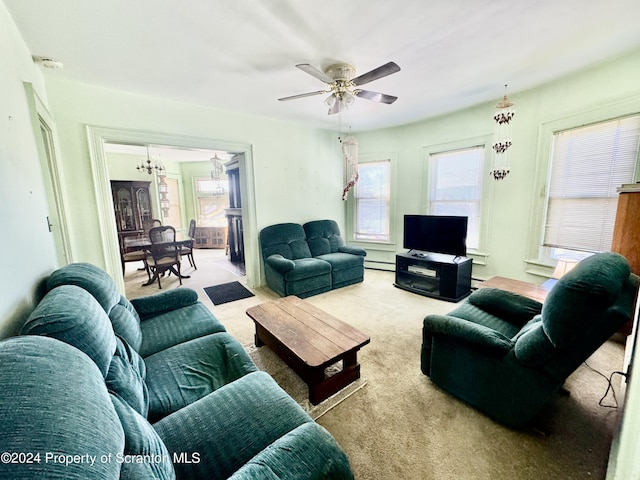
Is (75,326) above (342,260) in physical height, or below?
above

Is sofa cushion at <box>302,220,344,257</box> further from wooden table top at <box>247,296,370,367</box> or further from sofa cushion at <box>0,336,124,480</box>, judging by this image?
sofa cushion at <box>0,336,124,480</box>

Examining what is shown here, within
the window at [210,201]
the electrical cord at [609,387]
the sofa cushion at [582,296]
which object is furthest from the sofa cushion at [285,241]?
the window at [210,201]

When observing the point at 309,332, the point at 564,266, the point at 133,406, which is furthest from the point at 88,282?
the point at 564,266

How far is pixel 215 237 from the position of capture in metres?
7.48

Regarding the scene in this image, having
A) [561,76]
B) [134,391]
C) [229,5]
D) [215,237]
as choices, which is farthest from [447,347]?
[215,237]

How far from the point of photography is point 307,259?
158 inches

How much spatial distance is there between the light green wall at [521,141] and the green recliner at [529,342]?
183cm

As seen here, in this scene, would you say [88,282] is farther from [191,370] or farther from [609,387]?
[609,387]

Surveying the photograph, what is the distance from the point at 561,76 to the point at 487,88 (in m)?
0.69

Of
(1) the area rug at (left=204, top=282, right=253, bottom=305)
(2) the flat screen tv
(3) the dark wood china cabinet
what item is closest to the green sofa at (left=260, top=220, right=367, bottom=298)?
(1) the area rug at (left=204, top=282, right=253, bottom=305)

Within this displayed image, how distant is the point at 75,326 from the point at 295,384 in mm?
1442

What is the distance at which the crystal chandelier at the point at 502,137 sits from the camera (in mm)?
2725

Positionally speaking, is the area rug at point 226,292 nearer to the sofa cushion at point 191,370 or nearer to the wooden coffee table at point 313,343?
the wooden coffee table at point 313,343

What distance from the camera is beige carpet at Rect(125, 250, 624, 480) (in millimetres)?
1326
